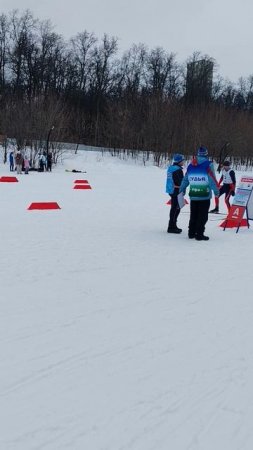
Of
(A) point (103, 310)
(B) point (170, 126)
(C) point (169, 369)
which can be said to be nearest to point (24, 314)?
(A) point (103, 310)

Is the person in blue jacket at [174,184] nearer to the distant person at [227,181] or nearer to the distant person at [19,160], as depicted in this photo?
the distant person at [227,181]

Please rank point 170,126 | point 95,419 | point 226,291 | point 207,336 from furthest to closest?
point 170,126 → point 226,291 → point 207,336 → point 95,419

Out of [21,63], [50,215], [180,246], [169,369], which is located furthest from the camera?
[21,63]

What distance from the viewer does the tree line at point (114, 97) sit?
165 ft

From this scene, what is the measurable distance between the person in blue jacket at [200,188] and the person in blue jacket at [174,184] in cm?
40

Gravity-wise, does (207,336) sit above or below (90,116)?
below

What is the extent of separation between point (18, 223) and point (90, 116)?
5240 centimetres

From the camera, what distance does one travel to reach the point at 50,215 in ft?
37.3

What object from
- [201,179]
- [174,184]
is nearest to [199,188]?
[201,179]

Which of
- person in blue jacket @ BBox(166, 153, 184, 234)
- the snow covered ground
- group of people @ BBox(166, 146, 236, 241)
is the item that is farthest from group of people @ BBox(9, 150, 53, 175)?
the snow covered ground

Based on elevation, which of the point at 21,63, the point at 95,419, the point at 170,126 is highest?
the point at 21,63

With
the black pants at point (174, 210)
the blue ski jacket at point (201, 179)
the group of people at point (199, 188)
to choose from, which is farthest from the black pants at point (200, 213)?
the black pants at point (174, 210)

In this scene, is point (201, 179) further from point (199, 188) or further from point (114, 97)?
point (114, 97)

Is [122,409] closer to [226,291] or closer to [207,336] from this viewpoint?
[207,336]
